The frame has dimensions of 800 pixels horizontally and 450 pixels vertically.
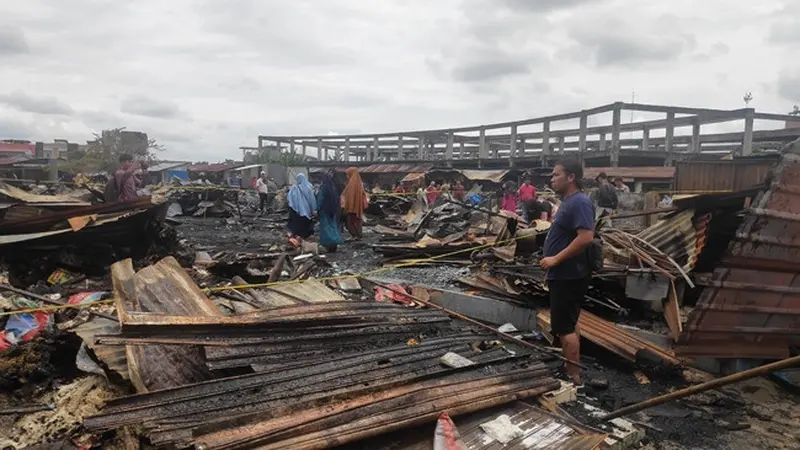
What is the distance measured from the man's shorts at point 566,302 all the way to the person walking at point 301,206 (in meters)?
6.74

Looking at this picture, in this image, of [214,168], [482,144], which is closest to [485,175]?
[482,144]

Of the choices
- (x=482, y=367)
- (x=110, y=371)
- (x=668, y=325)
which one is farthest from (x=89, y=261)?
(x=668, y=325)

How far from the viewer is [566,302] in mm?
3730

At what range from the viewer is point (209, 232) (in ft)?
44.5

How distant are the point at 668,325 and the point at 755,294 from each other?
924mm

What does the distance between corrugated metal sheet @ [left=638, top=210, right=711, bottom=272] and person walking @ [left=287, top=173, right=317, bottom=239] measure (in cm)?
622

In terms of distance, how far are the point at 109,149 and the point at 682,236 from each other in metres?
39.7

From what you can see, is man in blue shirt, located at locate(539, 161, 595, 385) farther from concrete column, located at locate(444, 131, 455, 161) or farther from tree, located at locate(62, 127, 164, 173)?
tree, located at locate(62, 127, 164, 173)

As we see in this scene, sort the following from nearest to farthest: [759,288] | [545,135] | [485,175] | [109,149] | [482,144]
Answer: [759,288] < [485,175] < [545,135] < [482,144] < [109,149]

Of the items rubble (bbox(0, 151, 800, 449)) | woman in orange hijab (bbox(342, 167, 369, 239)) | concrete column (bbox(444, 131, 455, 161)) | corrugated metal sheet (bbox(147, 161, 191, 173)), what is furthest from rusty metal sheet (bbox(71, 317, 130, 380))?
corrugated metal sheet (bbox(147, 161, 191, 173))

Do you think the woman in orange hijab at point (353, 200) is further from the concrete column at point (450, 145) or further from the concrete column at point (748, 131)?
the concrete column at point (450, 145)

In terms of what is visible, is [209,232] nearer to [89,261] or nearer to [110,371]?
[89,261]

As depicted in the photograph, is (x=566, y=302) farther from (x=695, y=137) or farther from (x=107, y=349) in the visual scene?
(x=695, y=137)

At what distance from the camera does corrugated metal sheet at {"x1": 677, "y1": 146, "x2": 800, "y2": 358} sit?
3469 millimetres
